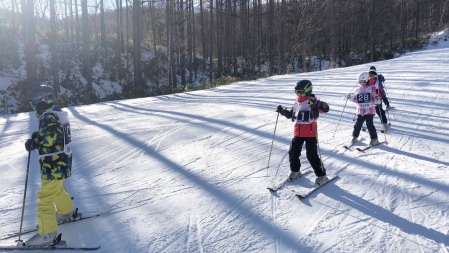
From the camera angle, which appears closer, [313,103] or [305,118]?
A: [313,103]

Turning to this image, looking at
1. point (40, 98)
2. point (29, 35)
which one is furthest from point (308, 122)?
point (29, 35)

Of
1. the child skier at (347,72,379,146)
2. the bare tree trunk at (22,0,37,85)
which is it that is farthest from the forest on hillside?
the child skier at (347,72,379,146)

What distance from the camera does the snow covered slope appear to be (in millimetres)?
4258

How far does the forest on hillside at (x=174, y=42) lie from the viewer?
23266mm

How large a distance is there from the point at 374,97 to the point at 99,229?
19.6ft

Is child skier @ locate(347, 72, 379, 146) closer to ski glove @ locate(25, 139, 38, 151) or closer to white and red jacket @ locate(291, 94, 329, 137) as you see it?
white and red jacket @ locate(291, 94, 329, 137)

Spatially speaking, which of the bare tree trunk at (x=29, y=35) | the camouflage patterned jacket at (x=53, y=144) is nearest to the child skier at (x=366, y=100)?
the camouflage patterned jacket at (x=53, y=144)

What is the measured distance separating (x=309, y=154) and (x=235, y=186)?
1.22 metres

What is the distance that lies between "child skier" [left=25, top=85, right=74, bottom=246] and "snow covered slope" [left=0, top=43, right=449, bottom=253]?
34 cm

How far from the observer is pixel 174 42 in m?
30.5

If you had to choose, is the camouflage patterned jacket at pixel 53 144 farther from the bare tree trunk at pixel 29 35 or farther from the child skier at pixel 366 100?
the bare tree trunk at pixel 29 35

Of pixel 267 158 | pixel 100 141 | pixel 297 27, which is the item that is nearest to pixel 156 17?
pixel 297 27

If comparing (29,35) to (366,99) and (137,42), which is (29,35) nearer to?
(137,42)

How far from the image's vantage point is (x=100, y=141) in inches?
345
